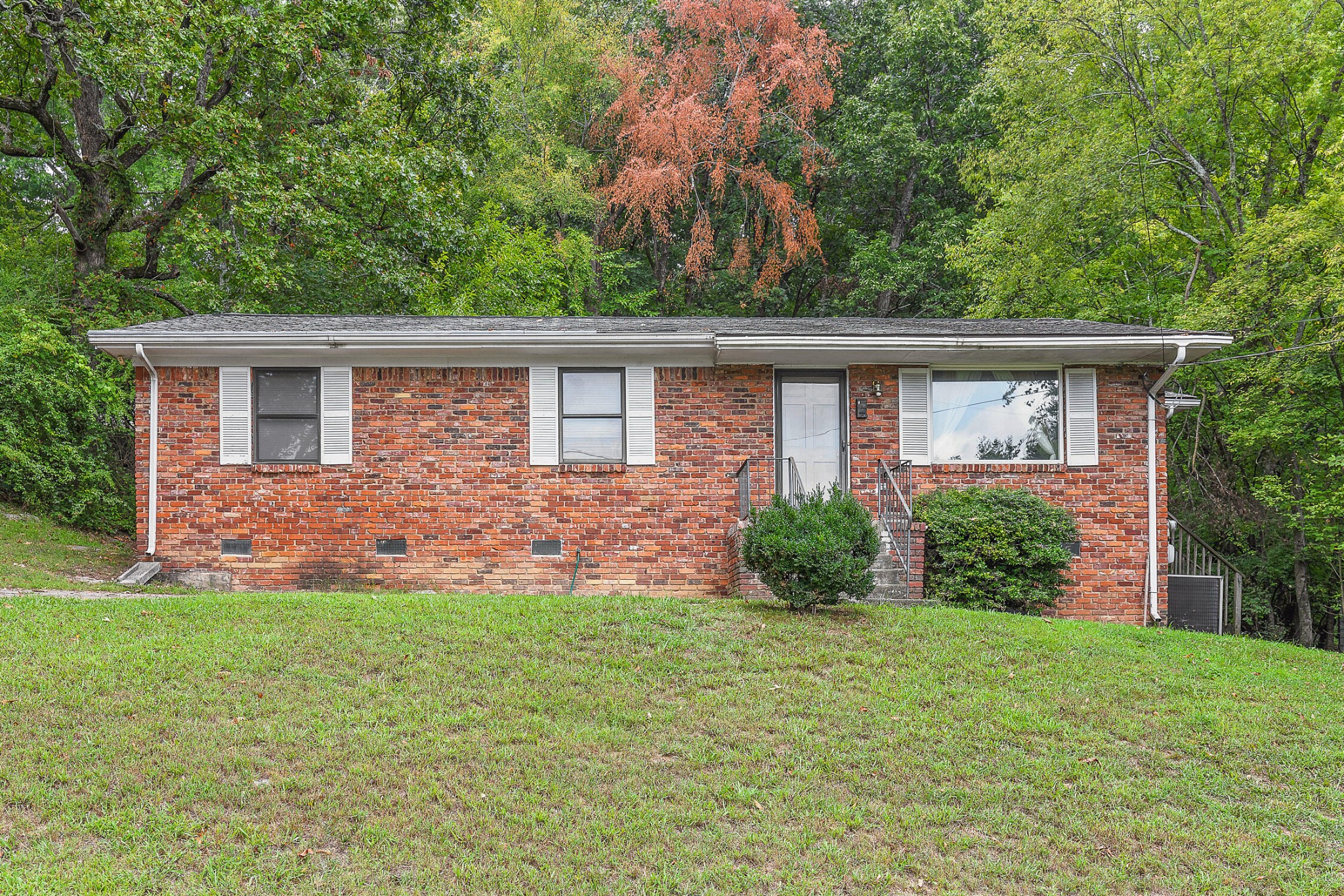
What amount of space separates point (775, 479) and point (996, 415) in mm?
2925

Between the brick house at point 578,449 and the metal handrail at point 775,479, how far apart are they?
0.15ft

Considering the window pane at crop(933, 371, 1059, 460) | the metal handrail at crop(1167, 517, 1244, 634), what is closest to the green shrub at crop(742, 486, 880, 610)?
the window pane at crop(933, 371, 1059, 460)

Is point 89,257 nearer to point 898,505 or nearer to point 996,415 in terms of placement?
point 898,505

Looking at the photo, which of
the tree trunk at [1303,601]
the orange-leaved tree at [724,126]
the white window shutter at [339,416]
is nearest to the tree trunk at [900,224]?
the orange-leaved tree at [724,126]

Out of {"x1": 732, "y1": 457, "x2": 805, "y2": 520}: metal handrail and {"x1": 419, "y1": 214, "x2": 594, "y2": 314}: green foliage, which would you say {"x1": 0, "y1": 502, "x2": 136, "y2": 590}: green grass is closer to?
{"x1": 419, "y1": 214, "x2": 594, "y2": 314}: green foliage

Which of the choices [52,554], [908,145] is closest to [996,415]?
[908,145]

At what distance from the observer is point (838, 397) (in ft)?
34.4

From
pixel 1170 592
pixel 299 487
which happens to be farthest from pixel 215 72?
pixel 1170 592

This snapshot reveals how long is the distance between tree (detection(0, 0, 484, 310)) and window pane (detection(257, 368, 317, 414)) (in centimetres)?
486

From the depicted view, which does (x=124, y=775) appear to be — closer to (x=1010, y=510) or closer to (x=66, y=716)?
(x=66, y=716)

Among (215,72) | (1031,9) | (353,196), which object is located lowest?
(353,196)

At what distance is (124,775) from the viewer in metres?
4.42

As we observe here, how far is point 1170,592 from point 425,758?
10704mm

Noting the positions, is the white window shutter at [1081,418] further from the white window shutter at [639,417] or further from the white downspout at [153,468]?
the white downspout at [153,468]
